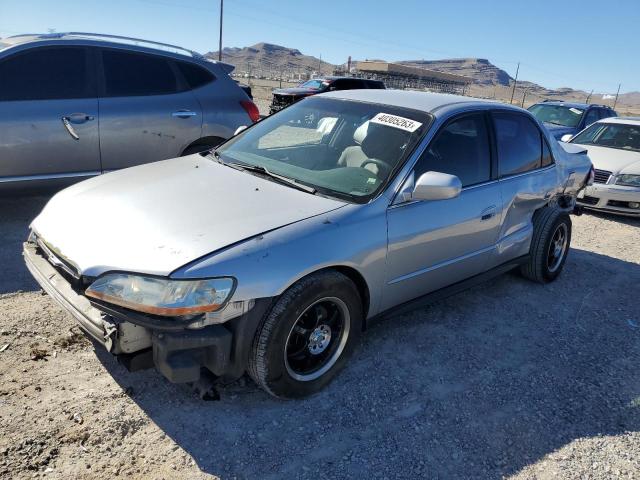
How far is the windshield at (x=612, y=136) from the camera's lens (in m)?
8.97

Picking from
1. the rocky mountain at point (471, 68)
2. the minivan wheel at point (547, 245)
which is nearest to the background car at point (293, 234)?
the minivan wheel at point (547, 245)

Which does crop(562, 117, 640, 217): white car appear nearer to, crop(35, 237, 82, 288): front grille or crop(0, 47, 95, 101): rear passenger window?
crop(0, 47, 95, 101): rear passenger window

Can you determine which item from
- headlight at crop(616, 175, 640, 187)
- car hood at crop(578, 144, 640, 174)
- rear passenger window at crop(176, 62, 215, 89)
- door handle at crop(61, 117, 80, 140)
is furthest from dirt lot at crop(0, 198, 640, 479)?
car hood at crop(578, 144, 640, 174)

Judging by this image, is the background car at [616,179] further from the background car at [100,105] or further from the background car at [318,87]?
the background car at [318,87]

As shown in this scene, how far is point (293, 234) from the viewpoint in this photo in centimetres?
262

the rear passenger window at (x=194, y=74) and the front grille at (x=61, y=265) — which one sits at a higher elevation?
the rear passenger window at (x=194, y=74)

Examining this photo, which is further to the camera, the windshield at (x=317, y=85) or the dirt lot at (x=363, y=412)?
the windshield at (x=317, y=85)

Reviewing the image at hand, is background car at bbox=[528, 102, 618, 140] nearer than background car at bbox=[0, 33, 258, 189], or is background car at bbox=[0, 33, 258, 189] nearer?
background car at bbox=[0, 33, 258, 189]

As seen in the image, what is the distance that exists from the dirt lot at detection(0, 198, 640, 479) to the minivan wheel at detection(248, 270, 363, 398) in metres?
0.15

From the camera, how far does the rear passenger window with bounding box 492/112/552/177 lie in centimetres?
411

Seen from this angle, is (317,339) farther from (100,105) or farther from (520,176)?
(100,105)

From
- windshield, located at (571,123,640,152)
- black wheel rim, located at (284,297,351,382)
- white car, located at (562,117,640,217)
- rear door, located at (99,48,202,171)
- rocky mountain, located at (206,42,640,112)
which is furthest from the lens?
rocky mountain, located at (206,42,640,112)

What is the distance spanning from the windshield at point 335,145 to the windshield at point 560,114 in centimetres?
997

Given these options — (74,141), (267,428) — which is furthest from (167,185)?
(74,141)
